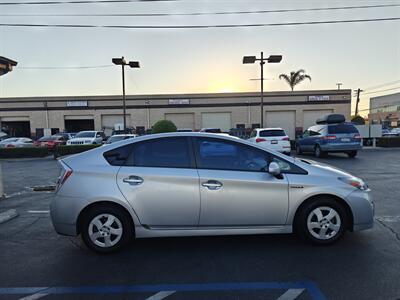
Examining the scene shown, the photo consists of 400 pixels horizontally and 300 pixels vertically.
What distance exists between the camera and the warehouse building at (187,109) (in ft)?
124

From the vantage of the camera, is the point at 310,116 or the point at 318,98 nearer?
the point at 318,98

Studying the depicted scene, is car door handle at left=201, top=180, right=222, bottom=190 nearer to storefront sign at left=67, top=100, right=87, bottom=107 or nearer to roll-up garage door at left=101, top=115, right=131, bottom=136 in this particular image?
roll-up garage door at left=101, top=115, right=131, bottom=136

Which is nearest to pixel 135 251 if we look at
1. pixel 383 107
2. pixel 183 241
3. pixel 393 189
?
pixel 183 241

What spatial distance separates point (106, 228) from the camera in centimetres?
425

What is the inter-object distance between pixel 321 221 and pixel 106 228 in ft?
9.35

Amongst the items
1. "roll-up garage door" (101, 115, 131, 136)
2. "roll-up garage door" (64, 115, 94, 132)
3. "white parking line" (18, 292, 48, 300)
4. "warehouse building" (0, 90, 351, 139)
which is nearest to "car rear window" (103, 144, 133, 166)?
"white parking line" (18, 292, 48, 300)

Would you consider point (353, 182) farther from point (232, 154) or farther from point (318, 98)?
point (318, 98)

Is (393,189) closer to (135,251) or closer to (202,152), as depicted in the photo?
(202,152)

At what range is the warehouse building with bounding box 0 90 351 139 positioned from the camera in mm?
37750

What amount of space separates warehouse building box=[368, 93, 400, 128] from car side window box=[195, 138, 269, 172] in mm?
88525

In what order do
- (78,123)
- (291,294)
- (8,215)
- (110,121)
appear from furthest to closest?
(78,123) < (110,121) < (8,215) < (291,294)

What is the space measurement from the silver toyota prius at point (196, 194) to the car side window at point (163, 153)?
0.01 metres

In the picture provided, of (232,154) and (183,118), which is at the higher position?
(183,118)

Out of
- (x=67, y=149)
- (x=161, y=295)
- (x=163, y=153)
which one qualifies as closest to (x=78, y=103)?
(x=67, y=149)
